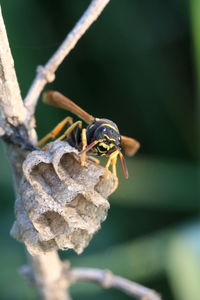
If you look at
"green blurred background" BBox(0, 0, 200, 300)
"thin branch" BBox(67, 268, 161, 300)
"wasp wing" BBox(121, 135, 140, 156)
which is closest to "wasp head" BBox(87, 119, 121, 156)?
"wasp wing" BBox(121, 135, 140, 156)

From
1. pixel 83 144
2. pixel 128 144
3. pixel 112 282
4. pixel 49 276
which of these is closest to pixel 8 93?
pixel 83 144

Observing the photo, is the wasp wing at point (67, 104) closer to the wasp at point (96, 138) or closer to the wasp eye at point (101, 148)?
the wasp at point (96, 138)

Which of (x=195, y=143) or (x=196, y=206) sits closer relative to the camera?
(x=196, y=206)

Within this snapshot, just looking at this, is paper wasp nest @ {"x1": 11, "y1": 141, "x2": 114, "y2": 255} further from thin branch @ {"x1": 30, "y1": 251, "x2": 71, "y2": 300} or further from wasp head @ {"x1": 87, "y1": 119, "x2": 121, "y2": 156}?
thin branch @ {"x1": 30, "y1": 251, "x2": 71, "y2": 300}

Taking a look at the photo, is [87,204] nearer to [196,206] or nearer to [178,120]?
[196,206]

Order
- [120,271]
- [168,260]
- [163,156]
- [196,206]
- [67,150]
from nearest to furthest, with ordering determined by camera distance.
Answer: [67,150]
[168,260]
[120,271]
[196,206]
[163,156]

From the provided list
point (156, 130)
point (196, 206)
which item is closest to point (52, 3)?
point (156, 130)
